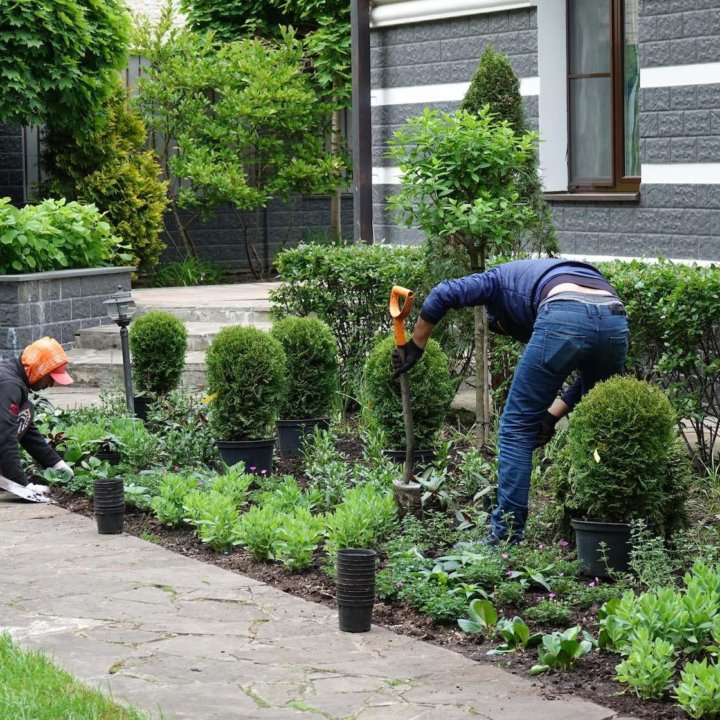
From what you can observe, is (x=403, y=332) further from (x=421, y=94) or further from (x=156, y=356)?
(x=421, y=94)

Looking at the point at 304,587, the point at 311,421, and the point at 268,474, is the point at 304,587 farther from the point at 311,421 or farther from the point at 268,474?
the point at 311,421

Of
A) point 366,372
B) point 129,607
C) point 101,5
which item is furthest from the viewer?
point 101,5

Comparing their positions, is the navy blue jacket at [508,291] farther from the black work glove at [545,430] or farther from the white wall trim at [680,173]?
the white wall trim at [680,173]

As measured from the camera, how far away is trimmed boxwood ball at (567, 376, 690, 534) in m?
6.34

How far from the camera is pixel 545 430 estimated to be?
6957 mm

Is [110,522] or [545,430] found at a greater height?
[545,430]

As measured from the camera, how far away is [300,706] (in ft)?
15.8

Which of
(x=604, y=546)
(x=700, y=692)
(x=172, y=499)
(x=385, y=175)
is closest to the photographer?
(x=700, y=692)

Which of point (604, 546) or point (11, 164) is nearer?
point (604, 546)

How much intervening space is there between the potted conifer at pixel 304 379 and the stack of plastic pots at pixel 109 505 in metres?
2.20

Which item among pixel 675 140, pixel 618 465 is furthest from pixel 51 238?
Answer: pixel 618 465

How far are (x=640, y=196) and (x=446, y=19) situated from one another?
298 cm

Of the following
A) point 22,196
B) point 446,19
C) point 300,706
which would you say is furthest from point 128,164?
point 300,706

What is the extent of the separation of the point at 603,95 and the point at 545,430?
5.91 metres
